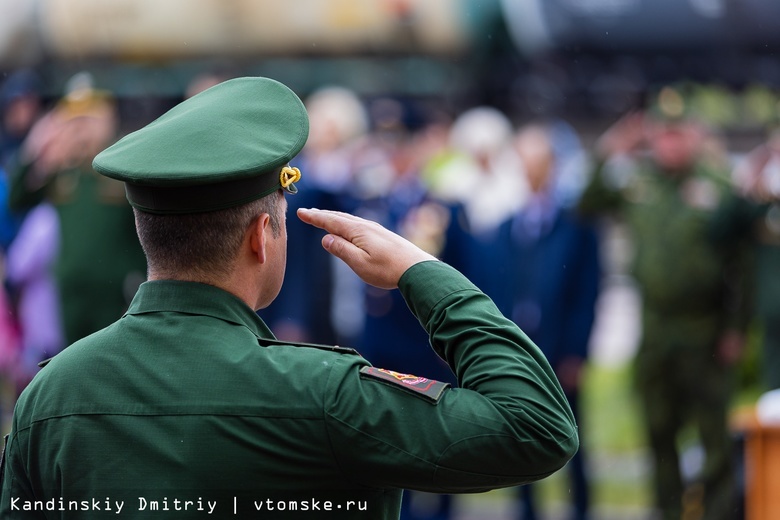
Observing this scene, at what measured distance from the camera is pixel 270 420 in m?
1.70

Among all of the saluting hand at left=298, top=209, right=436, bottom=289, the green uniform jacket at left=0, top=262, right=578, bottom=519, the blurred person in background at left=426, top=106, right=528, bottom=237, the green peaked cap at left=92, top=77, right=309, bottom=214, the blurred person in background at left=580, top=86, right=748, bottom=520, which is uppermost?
the blurred person in background at left=426, top=106, right=528, bottom=237

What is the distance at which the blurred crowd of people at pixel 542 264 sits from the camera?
6.06m

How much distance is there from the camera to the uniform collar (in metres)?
1.81

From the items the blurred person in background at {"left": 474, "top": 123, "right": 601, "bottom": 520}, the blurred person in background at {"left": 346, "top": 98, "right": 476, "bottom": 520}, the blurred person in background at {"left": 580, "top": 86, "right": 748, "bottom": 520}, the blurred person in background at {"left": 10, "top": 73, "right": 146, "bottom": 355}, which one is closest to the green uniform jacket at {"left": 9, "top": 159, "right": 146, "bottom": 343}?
the blurred person in background at {"left": 10, "top": 73, "right": 146, "bottom": 355}

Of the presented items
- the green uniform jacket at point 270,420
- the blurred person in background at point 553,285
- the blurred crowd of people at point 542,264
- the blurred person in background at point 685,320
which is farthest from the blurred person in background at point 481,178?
the green uniform jacket at point 270,420

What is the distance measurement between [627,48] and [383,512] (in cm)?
1553

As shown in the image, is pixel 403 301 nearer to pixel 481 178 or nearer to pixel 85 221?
pixel 85 221

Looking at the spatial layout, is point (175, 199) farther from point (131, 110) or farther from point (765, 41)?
point (765, 41)

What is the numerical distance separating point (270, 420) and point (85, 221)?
4595mm

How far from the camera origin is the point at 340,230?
→ 74.7 inches

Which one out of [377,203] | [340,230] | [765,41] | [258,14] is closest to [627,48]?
[765,41]

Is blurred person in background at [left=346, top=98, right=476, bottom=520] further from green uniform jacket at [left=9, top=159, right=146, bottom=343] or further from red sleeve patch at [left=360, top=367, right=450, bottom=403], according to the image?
red sleeve patch at [left=360, top=367, right=450, bottom=403]

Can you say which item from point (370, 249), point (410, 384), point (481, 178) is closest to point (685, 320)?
point (481, 178)

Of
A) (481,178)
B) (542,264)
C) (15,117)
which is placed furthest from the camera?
(15,117)
